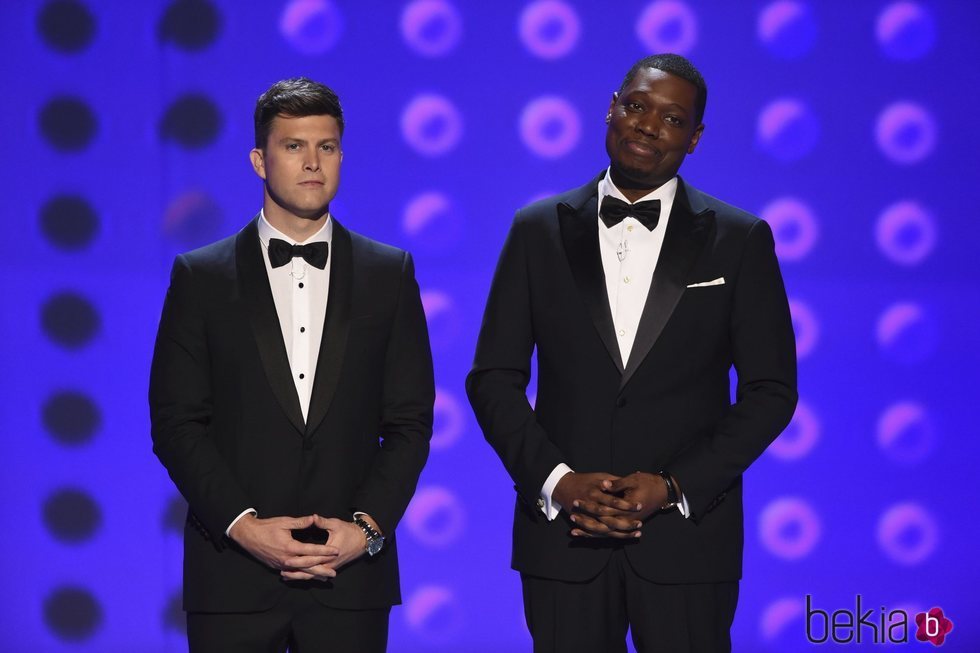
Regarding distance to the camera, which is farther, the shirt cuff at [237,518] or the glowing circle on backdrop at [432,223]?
the glowing circle on backdrop at [432,223]

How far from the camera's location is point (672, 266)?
119 inches

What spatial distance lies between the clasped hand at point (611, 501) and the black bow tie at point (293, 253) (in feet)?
2.52

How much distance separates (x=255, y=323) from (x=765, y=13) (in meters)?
2.37

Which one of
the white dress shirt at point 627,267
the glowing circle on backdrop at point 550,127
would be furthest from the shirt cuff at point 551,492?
the glowing circle on backdrop at point 550,127

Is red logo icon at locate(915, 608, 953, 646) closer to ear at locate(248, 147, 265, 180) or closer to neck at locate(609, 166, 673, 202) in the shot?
neck at locate(609, 166, 673, 202)

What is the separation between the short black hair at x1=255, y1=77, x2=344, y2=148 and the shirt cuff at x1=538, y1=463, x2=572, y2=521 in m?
0.97

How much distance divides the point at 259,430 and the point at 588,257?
0.87 metres

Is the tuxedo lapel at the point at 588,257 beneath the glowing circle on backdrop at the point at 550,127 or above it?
beneath

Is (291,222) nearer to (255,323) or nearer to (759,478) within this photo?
(255,323)

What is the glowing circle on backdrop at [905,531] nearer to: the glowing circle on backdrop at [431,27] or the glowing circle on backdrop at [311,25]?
the glowing circle on backdrop at [431,27]

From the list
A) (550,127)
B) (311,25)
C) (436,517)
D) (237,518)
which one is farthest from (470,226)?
(237,518)

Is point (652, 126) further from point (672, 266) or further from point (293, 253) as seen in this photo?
point (293, 253)

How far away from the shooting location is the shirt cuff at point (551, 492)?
2.96m

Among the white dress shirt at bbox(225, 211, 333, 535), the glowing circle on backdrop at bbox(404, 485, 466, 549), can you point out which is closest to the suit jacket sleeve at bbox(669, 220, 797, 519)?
the white dress shirt at bbox(225, 211, 333, 535)
